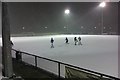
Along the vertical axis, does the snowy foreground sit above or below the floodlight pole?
below

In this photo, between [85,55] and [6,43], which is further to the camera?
[85,55]

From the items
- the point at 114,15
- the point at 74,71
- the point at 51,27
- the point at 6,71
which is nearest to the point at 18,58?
the point at 6,71

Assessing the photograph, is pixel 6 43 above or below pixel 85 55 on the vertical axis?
above

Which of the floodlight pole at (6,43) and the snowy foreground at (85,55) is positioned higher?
the floodlight pole at (6,43)

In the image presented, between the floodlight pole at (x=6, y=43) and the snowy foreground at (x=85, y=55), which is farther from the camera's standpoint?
the snowy foreground at (x=85, y=55)

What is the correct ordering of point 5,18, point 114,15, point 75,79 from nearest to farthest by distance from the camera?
point 75,79
point 5,18
point 114,15

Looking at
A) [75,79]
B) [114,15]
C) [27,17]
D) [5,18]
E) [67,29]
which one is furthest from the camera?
[67,29]

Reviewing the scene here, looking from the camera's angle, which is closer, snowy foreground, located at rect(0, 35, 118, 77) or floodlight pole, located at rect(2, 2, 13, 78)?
floodlight pole, located at rect(2, 2, 13, 78)

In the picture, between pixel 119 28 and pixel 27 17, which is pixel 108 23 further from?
pixel 27 17

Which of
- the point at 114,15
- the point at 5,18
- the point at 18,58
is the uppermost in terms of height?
the point at 114,15

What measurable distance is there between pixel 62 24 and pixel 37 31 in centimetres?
818

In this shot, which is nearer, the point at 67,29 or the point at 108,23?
the point at 108,23

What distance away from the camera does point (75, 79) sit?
6398 millimetres

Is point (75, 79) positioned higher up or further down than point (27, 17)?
further down
